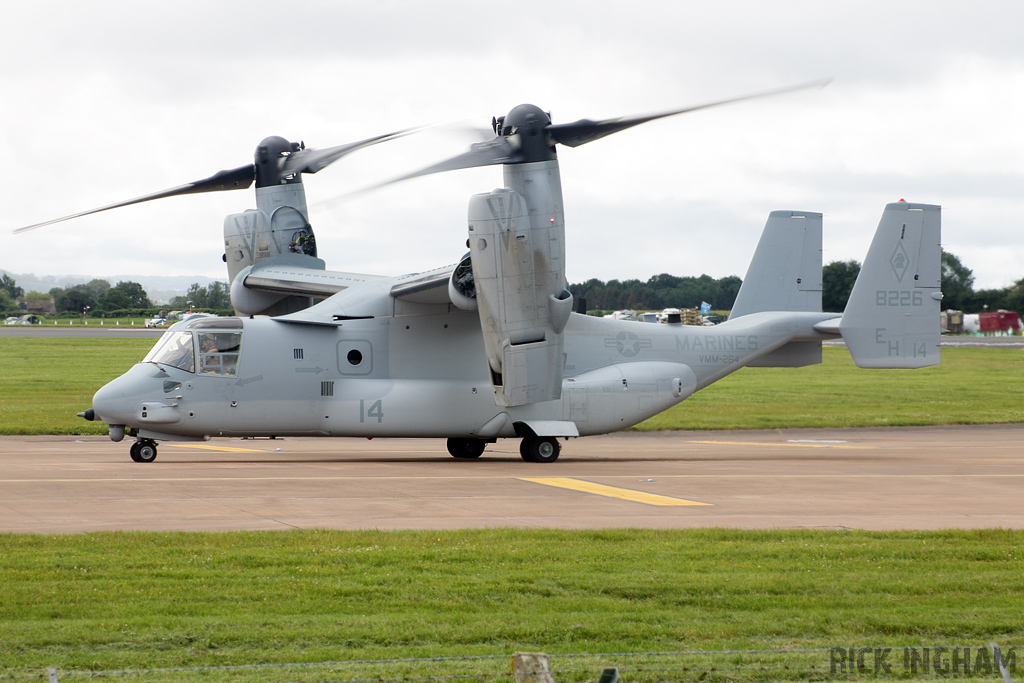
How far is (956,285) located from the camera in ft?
409

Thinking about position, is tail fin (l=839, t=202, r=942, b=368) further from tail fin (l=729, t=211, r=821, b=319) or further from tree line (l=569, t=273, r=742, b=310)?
tree line (l=569, t=273, r=742, b=310)

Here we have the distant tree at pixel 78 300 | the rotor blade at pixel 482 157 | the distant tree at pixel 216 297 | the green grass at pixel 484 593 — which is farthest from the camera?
the distant tree at pixel 78 300

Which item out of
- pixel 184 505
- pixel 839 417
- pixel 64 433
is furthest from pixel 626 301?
pixel 184 505

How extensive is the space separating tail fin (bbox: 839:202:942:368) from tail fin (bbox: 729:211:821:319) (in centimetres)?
162

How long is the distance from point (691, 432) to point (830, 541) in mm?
19875

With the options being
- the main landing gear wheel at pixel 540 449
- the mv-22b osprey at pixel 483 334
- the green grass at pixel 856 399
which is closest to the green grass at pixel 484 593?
the mv-22b osprey at pixel 483 334

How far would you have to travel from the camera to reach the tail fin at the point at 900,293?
2380 cm

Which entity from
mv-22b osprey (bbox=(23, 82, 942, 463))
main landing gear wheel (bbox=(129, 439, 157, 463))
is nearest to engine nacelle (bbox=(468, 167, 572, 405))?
mv-22b osprey (bbox=(23, 82, 942, 463))

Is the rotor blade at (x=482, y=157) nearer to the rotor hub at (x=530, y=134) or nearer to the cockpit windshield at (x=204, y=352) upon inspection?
the rotor hub at (x=530, y=134)

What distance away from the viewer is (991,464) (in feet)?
68.2

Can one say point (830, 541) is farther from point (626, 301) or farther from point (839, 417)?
point (626, 301)

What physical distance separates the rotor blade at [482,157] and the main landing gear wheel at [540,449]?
575 centimetres

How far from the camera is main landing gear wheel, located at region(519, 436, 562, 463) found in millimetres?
21672

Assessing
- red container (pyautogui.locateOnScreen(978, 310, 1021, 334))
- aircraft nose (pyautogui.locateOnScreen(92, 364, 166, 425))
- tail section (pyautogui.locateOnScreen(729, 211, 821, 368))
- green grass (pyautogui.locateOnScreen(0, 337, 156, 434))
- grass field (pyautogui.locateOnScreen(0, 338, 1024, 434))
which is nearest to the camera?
aircraft nose (pyautogui.locateOnScreen(92, 364, 166, 425))
